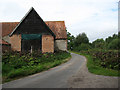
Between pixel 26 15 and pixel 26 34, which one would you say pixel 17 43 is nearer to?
pixel 26 34

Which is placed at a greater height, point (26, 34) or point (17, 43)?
point (26, 34)

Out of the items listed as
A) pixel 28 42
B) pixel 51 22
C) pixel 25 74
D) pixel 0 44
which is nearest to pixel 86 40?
pixel 51 22

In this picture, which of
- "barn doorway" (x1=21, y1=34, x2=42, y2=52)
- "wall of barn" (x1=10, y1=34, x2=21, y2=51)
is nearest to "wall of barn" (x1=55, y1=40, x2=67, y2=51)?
"barn doorway" (x1=21, y1=34, x2=42, y2=52)

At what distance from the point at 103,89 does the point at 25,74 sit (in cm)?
549

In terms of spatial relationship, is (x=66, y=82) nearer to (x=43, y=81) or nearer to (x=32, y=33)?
(x=43, y=81)

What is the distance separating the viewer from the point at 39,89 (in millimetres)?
5375

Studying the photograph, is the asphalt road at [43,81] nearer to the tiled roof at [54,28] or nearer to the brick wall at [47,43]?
the brick wall at [47,43]

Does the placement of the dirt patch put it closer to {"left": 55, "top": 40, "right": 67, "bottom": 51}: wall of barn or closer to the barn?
the barn

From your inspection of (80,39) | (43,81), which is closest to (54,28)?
(43,81)

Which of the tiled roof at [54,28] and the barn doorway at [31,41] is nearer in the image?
the barn doorway at [31,41]

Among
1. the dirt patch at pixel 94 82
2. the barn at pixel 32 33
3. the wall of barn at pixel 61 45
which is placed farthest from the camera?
the wall of barn at pixel 61 45

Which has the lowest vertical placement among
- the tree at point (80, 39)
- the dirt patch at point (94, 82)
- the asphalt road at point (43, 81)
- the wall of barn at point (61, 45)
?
the asphalt road at point (43, 81)

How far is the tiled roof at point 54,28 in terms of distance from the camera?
83.0 feet

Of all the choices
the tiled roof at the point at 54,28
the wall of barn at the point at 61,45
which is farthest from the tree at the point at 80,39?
the wall of barn at the point at 61,45
